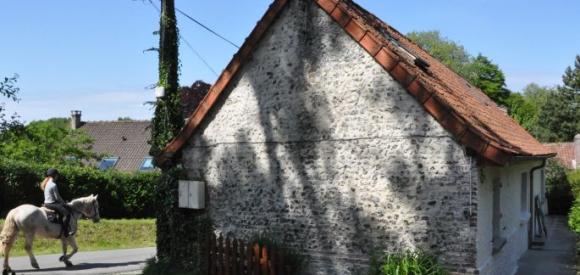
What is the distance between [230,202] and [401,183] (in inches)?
153

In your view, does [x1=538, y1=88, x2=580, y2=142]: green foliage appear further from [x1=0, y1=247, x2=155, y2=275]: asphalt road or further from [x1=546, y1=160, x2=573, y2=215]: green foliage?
[x1=0, y1=247, x2=155, y2=275]: asphalt road

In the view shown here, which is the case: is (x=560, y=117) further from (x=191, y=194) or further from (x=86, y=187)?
(x=191, y=194)

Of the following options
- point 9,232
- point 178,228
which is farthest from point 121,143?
point 178,228

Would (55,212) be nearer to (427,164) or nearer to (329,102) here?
(329,102)

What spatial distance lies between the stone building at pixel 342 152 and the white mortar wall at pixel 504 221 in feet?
0.17

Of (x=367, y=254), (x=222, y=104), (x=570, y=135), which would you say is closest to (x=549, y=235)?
(x=367, y=254)

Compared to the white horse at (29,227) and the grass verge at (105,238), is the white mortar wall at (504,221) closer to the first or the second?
the white horse at (29,227)

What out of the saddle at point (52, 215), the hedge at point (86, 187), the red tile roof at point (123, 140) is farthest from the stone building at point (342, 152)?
the red tile roof at point (123, 140)

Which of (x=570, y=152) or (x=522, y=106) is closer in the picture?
(x=570, y=152)

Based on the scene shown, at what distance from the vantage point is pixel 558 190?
29.6m

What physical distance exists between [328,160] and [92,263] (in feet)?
25.8

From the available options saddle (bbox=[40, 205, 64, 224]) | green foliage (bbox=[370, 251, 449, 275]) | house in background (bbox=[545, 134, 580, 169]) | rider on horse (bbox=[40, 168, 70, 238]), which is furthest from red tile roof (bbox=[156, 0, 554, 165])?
house in background (bbox=[545, 134, 580, 169])

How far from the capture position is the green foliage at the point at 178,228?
41.7ft

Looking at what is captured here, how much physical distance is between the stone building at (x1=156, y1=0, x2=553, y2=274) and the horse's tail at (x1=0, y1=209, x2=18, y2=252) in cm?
418
